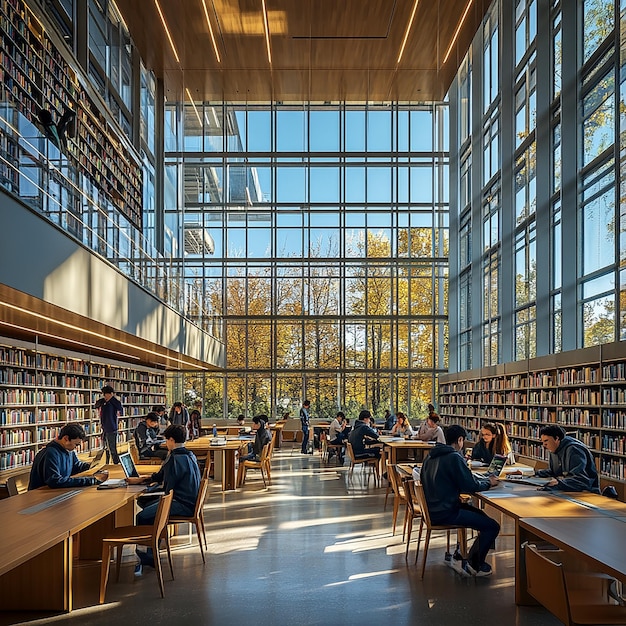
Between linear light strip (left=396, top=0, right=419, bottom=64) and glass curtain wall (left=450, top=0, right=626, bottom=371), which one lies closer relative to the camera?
glass curtain wall (left=450, top=0, right=626, bottom=371)

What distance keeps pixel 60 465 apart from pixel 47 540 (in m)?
2.24

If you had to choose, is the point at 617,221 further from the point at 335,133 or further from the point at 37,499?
the point at 335,133

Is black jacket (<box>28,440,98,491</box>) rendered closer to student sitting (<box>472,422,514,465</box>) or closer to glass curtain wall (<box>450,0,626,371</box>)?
student sitting (<box>472,422,514,465</box>)

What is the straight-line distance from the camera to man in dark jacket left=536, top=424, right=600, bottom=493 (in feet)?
19.2

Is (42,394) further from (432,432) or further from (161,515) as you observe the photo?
(161,515)

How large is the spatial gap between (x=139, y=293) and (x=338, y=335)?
11573mm

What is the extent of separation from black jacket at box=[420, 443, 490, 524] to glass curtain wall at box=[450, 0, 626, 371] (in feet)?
15.7

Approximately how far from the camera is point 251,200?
70.6ft

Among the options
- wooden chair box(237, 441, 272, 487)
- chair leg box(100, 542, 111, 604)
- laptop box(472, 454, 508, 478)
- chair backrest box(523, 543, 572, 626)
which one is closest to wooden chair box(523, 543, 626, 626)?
chair backrest box(523, 543, 572, 626)

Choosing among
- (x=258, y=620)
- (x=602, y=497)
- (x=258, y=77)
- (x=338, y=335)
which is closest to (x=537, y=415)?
(x=602, y=497)

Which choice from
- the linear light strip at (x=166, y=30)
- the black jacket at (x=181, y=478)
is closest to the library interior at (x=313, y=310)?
the black jacket at (x=181, y=478)

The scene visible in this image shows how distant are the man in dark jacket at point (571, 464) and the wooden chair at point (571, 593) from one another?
1790mm

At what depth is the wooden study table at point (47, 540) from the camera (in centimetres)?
389

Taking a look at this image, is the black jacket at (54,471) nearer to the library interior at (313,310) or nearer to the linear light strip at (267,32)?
the library interior at (313,310)
